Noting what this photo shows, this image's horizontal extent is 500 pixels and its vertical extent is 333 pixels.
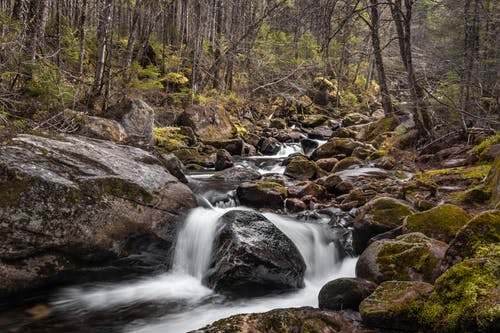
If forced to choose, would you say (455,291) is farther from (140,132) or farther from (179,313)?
(140,132)

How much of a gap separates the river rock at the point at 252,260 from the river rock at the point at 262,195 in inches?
105

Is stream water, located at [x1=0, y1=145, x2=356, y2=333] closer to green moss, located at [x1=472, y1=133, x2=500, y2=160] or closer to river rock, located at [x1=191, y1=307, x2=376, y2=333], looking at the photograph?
river rock, located at [x1=191, y1=307, x2=376, y2=333]

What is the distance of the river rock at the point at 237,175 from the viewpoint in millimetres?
11474

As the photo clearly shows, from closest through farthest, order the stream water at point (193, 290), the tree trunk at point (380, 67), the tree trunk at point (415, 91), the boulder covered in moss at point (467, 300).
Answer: the boulder covered in moss at point (467, 300), the stream water at point (193, 290), the tree trunk at point (415, 91), the tree trunk at point (380, 67)

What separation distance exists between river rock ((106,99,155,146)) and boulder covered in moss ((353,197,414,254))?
7560mm

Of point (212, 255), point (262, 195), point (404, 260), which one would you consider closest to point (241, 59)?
point (262, 195)

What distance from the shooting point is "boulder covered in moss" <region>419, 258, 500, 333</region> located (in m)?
2.73

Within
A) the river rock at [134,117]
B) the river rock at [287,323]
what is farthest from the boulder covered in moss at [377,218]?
the river rock at [134,117]

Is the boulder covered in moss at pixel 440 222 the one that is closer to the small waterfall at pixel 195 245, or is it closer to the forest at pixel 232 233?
the forest at pixel 232 233

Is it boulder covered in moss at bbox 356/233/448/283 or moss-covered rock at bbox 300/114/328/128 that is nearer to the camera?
boulder covered in moss at bbox 356/233/448/283

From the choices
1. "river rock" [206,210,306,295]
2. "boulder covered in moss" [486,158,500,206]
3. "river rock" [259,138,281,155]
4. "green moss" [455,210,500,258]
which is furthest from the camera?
"river rock" [259,138,281,155]

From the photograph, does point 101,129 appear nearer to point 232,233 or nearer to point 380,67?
point 232,233

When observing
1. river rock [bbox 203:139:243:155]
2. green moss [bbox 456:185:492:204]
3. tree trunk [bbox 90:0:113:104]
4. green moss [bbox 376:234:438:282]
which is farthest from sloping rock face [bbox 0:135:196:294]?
river rock [bbox 203:139:243:155]

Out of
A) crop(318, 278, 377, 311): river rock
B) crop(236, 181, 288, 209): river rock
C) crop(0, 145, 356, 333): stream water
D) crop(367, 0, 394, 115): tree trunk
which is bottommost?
crop(0, 145, 356, 333): stream water
